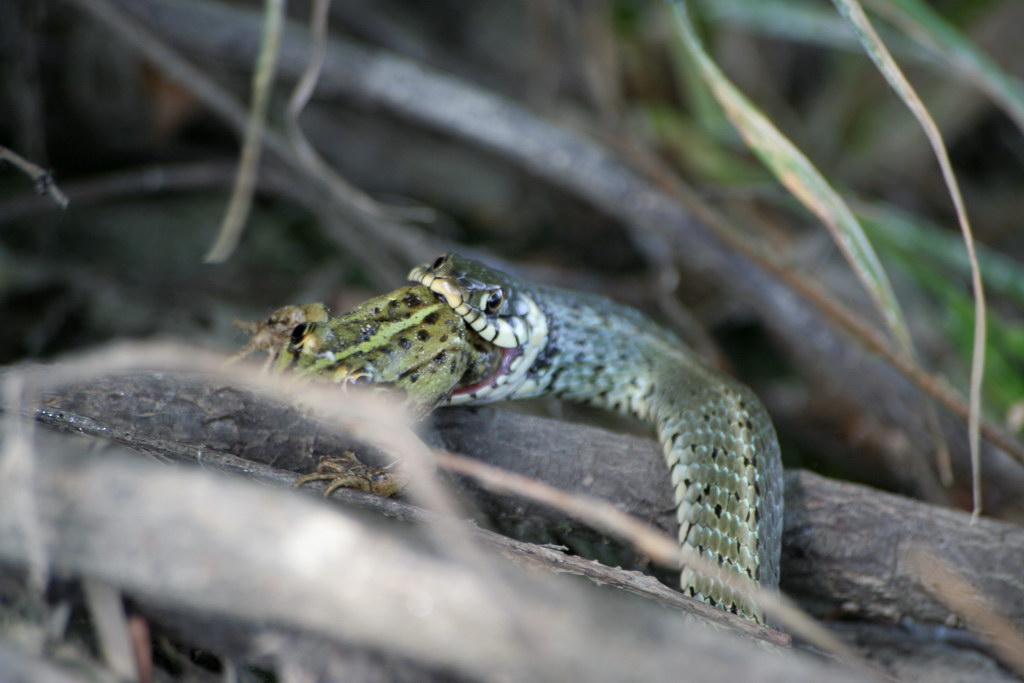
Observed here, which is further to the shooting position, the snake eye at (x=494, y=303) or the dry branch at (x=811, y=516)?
the snake eye at (x=494, y=303)

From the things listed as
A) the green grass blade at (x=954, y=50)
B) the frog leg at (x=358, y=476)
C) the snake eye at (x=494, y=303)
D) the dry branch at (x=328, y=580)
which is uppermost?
the green grass blade at (x=954, y=50)

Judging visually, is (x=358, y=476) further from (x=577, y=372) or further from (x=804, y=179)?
(x=804, y=179)

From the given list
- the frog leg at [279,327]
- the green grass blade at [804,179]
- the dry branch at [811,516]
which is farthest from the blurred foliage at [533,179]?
the frog leg at [279,327]

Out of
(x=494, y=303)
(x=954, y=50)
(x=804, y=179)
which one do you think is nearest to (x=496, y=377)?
(x=494, y=303)

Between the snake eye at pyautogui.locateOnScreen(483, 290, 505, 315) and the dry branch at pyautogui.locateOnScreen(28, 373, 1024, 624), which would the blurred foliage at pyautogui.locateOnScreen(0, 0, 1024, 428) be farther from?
the snake eye at pyautogui.locateOnScreen(483, 290, 505, 315)

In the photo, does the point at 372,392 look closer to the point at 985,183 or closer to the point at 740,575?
the point at 740,575

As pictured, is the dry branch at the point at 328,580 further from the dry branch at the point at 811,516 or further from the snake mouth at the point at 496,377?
the snake mouth at the point at 496,377

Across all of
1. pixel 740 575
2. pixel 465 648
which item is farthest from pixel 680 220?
pixel 465 648

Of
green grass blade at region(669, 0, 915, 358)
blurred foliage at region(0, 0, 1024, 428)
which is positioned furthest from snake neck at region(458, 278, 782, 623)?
blurred foliage at region(0, 0, 1024, 428)
